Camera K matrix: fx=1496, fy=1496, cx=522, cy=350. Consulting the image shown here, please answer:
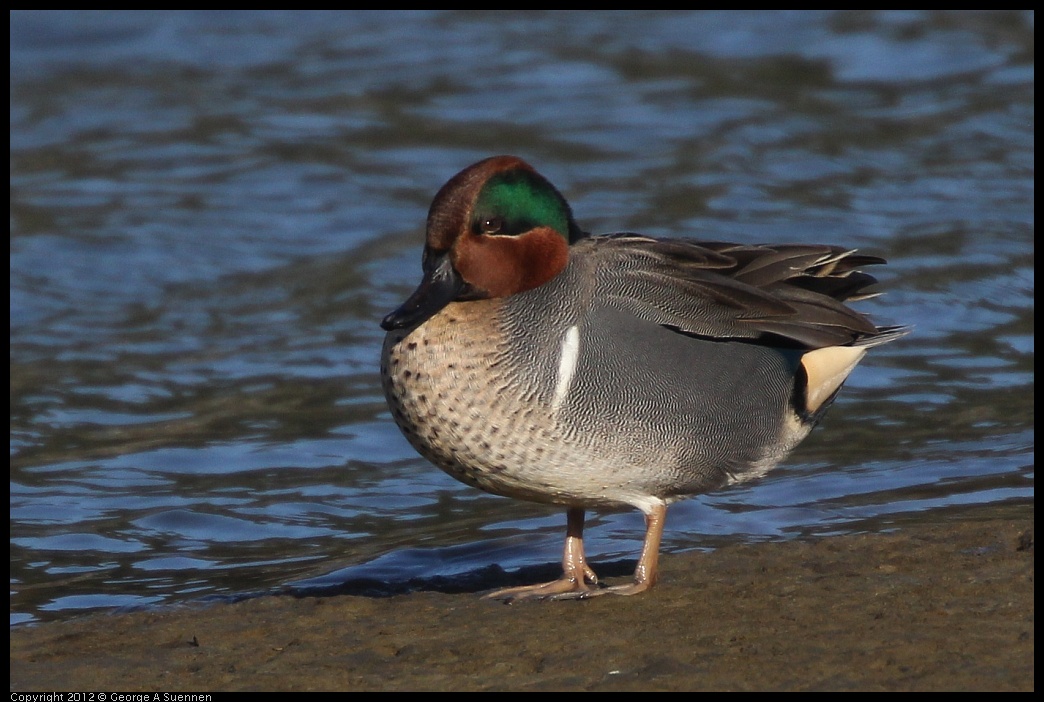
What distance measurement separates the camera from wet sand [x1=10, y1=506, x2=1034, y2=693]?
3301mm

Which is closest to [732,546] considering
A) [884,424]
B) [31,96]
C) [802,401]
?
[802,401]

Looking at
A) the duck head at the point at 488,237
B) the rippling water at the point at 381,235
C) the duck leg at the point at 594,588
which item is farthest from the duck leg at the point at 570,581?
the duck head at the point at 488,237

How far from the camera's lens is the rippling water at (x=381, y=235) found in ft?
17.3

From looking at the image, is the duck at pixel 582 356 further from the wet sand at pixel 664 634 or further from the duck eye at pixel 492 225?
the wet sand at pixel 664 634

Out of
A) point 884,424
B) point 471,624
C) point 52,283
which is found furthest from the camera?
point 52,283

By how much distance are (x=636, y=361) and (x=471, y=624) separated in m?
0.84

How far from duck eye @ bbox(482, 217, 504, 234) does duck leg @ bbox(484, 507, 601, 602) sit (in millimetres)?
867

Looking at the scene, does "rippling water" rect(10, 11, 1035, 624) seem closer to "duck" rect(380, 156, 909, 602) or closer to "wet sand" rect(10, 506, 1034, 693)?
"wet sand" rect(10, 506, 1034, 693)

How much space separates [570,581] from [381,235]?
552 centimetres

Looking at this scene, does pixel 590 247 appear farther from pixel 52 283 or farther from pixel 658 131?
pixel 658 131

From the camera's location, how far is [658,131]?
36.6 ft

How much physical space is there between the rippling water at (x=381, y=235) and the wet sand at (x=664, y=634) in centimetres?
45

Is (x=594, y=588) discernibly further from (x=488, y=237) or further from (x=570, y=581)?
(x=488, y=237)

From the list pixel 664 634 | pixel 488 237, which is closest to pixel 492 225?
pixel 488 237
